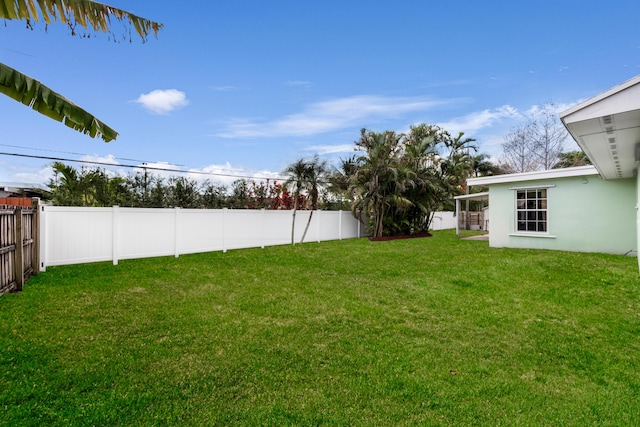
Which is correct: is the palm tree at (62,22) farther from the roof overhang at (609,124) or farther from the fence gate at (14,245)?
the roof overhang at (609,124)

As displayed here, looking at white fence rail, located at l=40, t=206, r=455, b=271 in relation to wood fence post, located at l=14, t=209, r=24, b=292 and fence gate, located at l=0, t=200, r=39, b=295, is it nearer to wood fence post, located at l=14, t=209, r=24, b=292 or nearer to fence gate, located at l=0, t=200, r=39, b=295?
fence gate, located at l=0, t=200, r=39, b=295

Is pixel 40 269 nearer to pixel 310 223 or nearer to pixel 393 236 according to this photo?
pixel 310 223

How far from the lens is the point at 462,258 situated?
32.3 ft

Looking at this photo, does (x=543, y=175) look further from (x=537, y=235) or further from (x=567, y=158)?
(x=567, y=158)

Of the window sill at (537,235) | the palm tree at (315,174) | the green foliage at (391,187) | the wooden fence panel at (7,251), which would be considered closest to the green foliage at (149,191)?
the palm tree at (315,174)

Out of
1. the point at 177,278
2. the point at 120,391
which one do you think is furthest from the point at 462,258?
the point at 120,391

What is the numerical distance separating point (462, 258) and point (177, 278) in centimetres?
755

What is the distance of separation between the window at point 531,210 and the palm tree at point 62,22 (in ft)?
41.4

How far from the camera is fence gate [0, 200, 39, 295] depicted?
5344 millimetres

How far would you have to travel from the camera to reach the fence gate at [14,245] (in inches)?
210

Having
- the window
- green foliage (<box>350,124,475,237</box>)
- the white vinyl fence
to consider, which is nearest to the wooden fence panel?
the white vinyl fence

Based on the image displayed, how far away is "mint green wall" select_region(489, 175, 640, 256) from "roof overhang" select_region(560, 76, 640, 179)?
11.3ft

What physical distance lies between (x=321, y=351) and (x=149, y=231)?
7.61 metres

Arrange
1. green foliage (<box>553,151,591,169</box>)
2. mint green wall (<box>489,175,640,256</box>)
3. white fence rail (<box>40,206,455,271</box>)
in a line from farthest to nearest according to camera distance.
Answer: green foliage (<box>553,151,591,169</box>)
mint green wall (<box>489,175,640,256</box>)
white fence rail (<box>40,206,455,271</box>)
